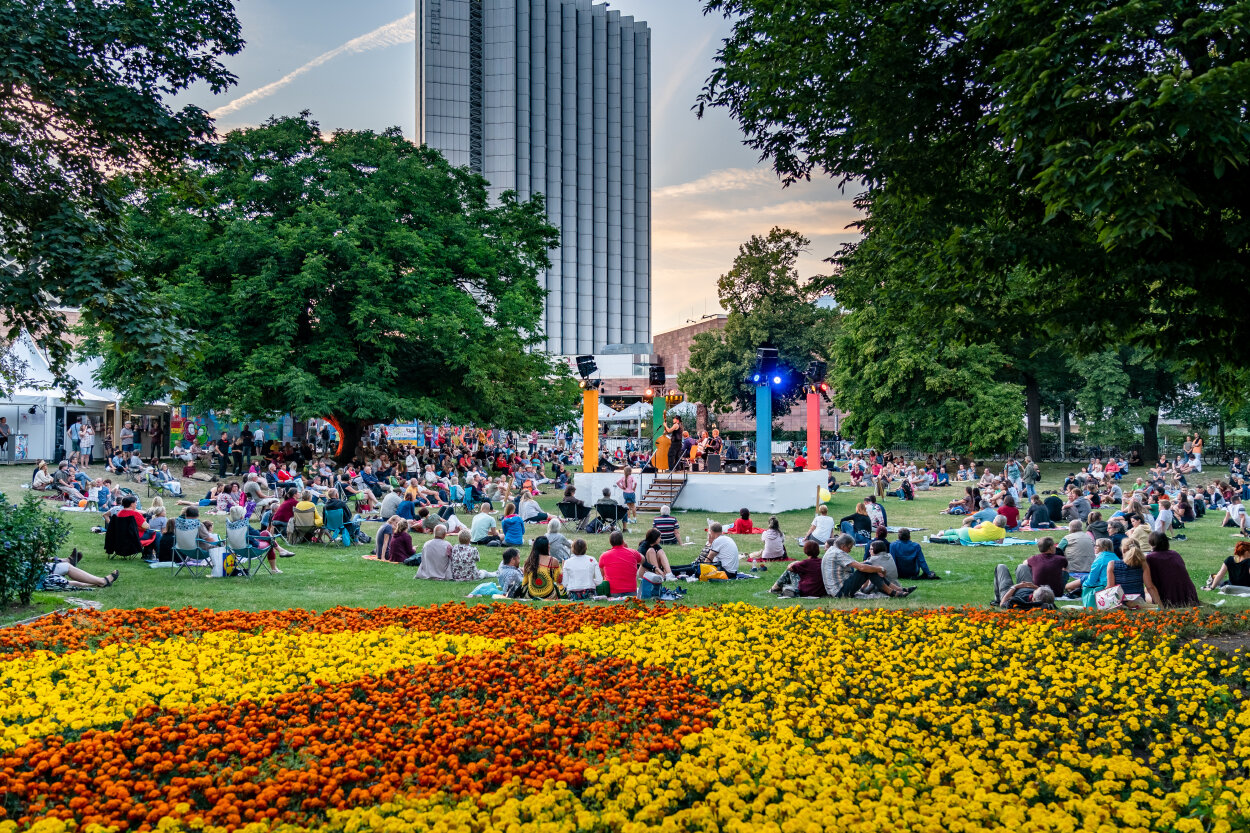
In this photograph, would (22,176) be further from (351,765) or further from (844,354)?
(844,354)

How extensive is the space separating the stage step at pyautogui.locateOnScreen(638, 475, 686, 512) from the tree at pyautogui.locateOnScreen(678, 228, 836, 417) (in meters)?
29.9

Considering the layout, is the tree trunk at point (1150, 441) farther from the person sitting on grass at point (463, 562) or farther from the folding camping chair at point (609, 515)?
the person sitting on grass at point (463, 562)

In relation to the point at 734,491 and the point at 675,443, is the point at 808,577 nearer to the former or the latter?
the point at 734,491

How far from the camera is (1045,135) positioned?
719 cm

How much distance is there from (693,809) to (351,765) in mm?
1975

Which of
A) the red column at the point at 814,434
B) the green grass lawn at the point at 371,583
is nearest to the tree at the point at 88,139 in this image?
the green grass lawn at the point at 371,583

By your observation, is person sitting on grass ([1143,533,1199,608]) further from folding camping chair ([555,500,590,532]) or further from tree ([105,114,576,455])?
tree ([105,114,576,455])

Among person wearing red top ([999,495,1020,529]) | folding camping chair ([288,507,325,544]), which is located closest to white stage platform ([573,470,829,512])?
person wearing red top ([999,495,1020,529])

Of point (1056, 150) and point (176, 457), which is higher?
point (1056, 150)

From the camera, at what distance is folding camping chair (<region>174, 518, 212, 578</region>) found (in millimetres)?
12734

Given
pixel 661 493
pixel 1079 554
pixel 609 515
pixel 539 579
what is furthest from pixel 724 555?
pixel 661 493

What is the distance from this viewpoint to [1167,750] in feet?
18.9

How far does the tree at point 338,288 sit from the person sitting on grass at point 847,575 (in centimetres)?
1823

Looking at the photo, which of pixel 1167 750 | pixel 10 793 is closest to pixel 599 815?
pixel 10 793
